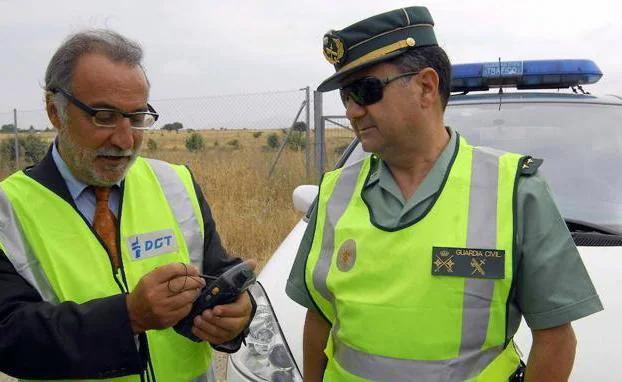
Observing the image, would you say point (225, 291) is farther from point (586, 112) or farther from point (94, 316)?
point (586, 112)

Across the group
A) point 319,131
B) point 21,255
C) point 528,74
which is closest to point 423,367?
point 21,255

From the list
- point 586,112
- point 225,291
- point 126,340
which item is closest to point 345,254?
point 225,291

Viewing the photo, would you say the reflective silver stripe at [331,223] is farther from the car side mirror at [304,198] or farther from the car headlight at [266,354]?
the car side mirror at [304,198]

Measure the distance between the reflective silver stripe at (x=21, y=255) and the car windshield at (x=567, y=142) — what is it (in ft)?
5.37

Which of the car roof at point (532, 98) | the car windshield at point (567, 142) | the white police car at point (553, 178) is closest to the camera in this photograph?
the white police car at point (553, 178)

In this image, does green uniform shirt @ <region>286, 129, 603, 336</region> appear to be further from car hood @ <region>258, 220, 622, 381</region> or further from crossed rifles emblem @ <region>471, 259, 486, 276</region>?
car hood @ <region>258, 220, 622, 381</region>

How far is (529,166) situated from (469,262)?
276mm

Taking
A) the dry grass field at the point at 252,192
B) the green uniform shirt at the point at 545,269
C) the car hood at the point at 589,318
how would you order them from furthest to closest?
the dry grass field at the point at 252,192
the car hood at the point at 589,318
the green uniform shirt at the point at 545,269

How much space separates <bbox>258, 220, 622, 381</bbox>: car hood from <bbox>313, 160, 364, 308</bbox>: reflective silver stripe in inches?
20.5

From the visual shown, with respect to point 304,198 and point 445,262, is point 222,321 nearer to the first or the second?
point 445,262

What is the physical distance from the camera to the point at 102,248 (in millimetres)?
1654

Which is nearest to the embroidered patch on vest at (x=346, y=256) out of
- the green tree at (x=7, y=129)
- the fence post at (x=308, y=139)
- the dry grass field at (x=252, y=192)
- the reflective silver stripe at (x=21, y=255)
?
the reflective silver stripe at (x=21, y=255)

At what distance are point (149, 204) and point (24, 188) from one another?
32cm

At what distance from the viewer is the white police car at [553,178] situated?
1932 mm
